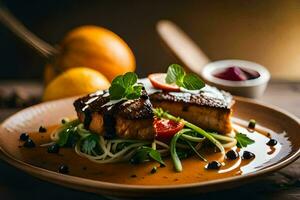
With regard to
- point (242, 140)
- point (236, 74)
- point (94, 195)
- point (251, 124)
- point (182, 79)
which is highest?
point (236, 74)

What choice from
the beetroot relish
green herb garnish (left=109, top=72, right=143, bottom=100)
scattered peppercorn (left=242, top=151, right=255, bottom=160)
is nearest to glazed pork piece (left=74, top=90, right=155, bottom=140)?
green herb garnish (left=109, top=72, right=143, bottom=100)

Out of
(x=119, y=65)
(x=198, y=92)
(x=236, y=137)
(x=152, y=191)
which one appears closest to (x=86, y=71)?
(x=119, y=65)

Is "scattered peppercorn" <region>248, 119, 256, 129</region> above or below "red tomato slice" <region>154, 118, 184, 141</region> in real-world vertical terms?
above

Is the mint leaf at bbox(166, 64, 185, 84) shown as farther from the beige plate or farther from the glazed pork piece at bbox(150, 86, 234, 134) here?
the beige plate

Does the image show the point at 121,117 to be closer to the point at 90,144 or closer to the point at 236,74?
the point at 90,144

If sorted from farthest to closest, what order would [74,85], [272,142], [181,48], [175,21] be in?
[175,21], [181,48], [74,85], [272,142]

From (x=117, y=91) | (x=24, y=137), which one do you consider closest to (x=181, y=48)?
(x=117, y=91)

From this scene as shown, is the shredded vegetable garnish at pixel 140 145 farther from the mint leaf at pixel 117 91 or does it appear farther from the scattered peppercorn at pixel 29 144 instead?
the mint leaf at pixel 117 91
